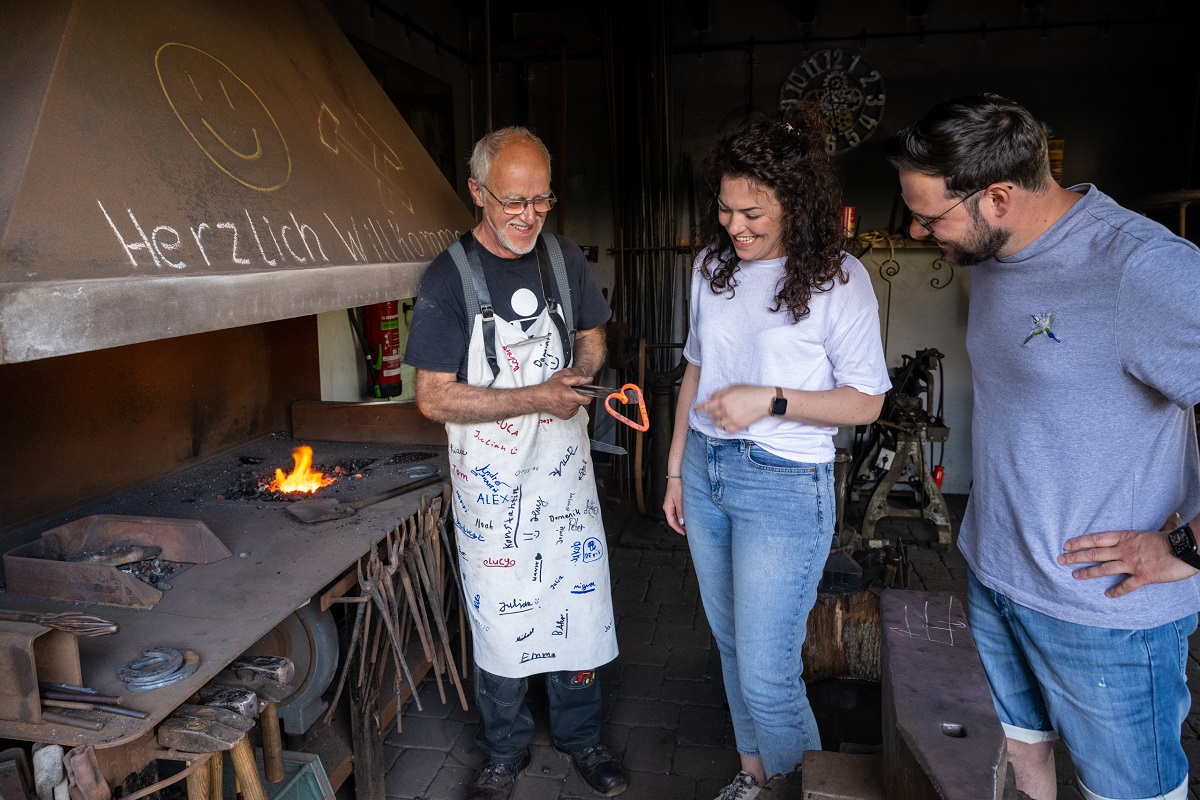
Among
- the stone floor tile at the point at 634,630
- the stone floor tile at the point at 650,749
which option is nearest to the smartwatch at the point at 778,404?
the stone floor tile at the point at 650,749

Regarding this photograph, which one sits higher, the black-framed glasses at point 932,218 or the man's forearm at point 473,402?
the black-framed glasses at point 932,218

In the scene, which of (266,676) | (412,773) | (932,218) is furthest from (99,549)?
(932,218)

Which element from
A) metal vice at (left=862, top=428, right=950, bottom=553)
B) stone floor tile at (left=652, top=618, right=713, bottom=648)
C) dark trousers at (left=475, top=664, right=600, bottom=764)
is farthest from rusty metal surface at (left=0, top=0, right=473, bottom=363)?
metal vice at (left=862, top=428, right=950, bottom=553)

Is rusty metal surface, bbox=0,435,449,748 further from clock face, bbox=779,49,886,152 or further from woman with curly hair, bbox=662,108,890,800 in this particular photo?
clock face, bbox=779,49,886,152

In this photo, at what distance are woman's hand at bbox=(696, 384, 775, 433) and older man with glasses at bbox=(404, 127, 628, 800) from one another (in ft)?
1.85

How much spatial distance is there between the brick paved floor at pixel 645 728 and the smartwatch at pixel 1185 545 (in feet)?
5.70

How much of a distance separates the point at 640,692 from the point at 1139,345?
253 cm

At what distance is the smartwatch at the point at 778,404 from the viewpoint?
201 centimetres

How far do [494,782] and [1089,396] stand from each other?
219cm

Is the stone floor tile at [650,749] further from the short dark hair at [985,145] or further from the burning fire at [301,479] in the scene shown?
the short dark hair at [985,145]

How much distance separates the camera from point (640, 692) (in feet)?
11.5

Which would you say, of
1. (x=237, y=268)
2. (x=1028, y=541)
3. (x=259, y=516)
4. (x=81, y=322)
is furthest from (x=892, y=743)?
(x=259, y=516)

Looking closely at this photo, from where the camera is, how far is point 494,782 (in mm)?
2818

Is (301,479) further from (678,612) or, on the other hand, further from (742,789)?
(678,612)
